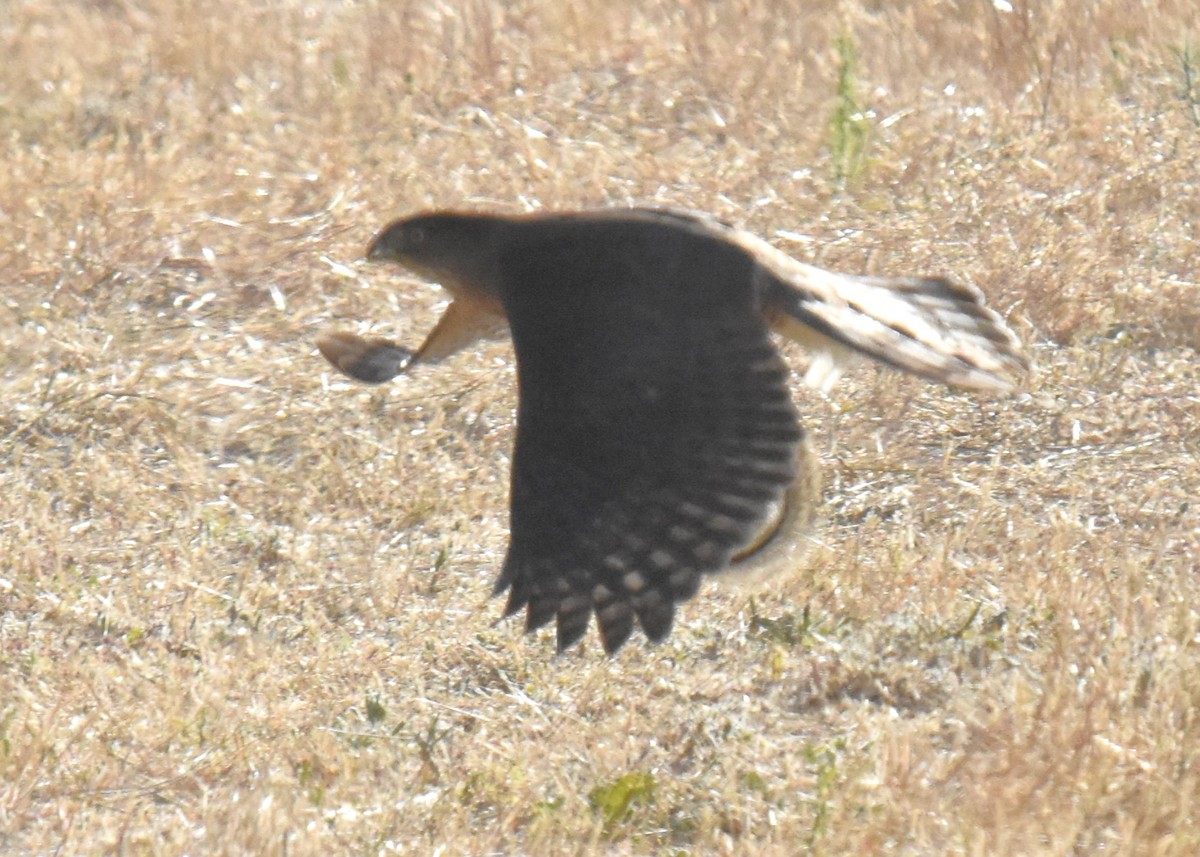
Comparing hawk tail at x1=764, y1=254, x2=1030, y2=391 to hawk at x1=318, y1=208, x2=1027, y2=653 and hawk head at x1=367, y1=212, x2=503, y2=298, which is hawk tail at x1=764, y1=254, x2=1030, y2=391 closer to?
hawk at x1=318, y1=208, x2=1027, y2=653

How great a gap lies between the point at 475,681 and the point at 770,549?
0.64m

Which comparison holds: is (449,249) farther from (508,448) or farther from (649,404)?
(649,404)

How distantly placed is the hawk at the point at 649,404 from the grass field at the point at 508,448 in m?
0.41

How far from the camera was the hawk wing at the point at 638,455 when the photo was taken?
3.22m

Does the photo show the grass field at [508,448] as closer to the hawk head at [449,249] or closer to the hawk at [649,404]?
the hawk at [649,404]

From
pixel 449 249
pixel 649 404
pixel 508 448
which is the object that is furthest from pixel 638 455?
pixel 508 448

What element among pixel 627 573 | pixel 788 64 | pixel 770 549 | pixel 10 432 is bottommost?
pixel 10 432

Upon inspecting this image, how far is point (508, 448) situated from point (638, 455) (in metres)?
1.59

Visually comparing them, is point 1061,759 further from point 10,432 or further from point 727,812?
point 10,432

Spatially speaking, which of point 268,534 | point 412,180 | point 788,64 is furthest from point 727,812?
point 788,64

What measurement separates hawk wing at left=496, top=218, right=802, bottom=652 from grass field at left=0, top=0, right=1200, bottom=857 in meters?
0.41

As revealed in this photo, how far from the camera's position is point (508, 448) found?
4895 millimetres

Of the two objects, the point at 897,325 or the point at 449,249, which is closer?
the point at 897,325

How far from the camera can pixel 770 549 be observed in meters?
3.77
